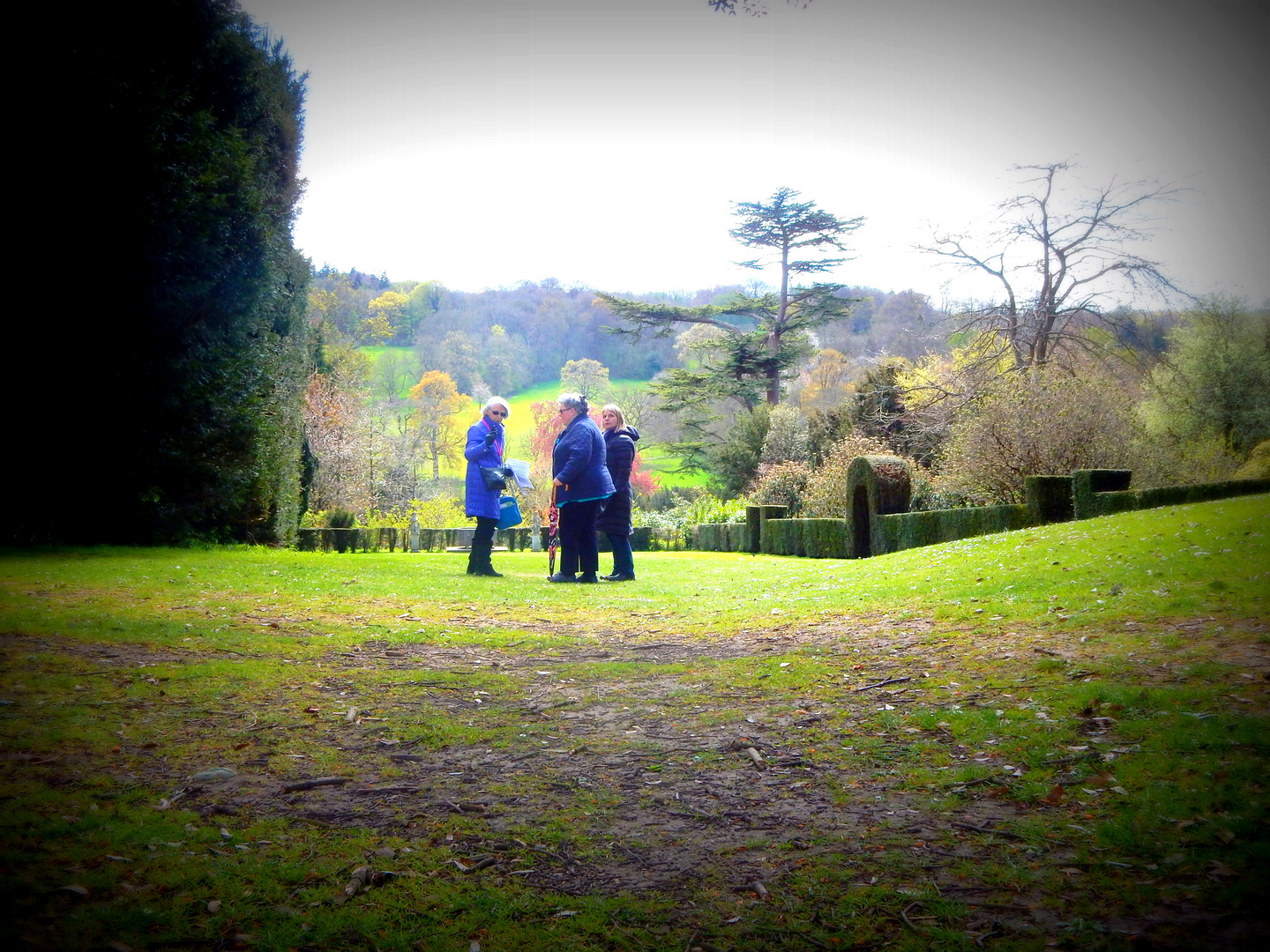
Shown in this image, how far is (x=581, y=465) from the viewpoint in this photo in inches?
413

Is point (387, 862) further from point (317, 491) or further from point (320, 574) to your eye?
point (317, 491)

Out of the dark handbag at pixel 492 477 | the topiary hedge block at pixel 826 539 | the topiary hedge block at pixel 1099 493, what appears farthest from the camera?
the topiary hedge block at pixel 826 539

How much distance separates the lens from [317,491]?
28703 mm

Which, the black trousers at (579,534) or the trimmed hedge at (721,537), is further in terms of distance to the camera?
the trimmed hedge at (721,537)

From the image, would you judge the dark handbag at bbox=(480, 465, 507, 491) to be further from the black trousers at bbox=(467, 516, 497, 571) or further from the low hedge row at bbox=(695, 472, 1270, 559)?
the low hedge row at bbox=(695, 472, 1270, 559)

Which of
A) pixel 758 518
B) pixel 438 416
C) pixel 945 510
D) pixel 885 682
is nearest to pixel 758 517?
pixel 758 518

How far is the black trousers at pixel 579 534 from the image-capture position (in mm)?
11016

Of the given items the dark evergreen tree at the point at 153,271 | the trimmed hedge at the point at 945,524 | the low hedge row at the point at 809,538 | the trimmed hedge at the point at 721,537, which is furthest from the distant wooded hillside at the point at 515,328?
the dark evergreen tree at the point at 153,271

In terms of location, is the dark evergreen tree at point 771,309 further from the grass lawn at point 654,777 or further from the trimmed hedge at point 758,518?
the grass lawn at point 654,777

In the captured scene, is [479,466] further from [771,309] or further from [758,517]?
[771,309]

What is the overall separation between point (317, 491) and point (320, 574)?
64.5ft

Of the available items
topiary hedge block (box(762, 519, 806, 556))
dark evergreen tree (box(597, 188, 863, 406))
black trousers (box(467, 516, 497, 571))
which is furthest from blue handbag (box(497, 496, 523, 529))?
dark evergreen tree (box(597, 188, 863, 406))

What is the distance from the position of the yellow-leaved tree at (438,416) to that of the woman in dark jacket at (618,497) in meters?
37.3

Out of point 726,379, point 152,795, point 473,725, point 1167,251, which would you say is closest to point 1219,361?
point 1167,251
